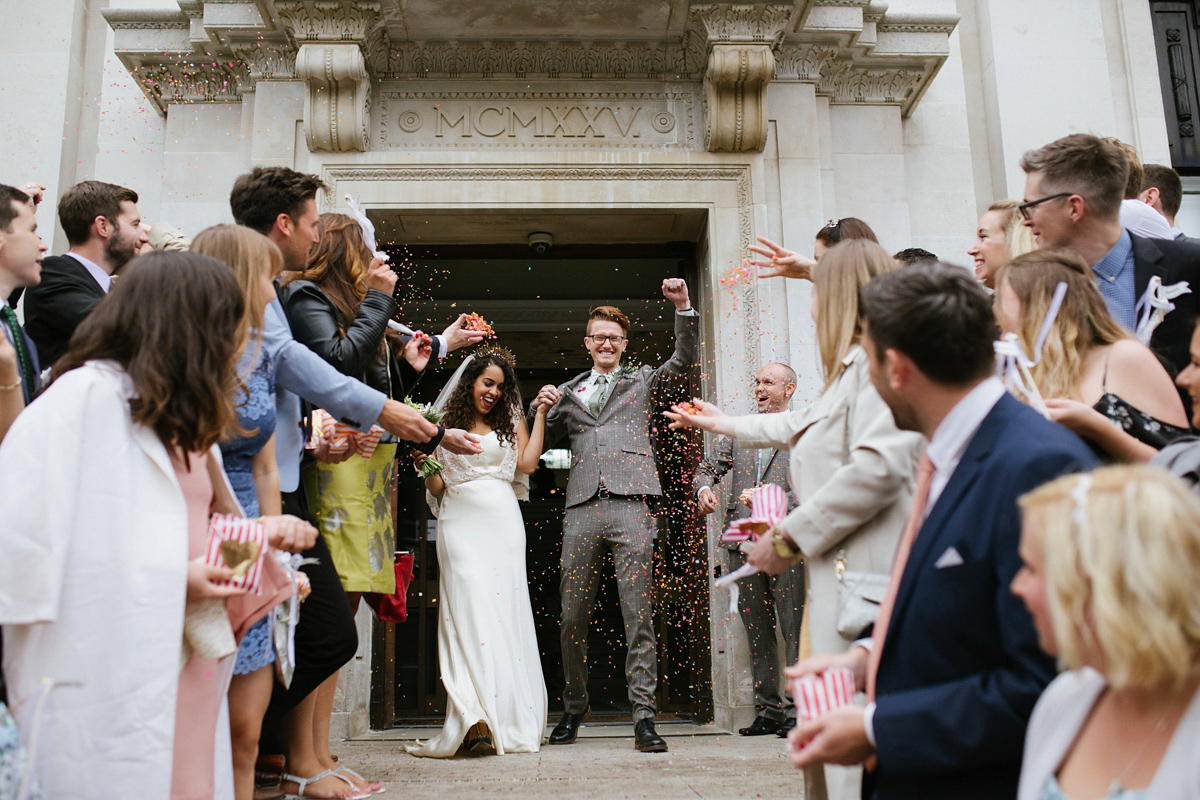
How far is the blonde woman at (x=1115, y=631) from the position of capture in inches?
54.8

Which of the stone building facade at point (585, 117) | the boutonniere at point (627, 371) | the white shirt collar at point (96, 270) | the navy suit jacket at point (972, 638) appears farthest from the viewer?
the stone building facade at point (585, 117)

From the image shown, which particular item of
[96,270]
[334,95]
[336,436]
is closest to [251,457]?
[336,436]

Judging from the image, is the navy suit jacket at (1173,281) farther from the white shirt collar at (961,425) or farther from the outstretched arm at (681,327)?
the outstretched arm at (681,327)

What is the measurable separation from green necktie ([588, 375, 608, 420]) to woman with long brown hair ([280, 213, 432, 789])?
173cm

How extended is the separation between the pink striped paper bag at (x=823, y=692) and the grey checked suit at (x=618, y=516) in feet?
11.6

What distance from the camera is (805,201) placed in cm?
668

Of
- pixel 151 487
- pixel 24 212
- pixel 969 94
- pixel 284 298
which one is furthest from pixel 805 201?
pixel 151 487

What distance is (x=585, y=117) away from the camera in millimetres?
6828

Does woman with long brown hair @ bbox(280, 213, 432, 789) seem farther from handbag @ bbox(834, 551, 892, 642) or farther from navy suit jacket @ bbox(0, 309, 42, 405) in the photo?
handbag @ bbox(834, 551, 892, 642)

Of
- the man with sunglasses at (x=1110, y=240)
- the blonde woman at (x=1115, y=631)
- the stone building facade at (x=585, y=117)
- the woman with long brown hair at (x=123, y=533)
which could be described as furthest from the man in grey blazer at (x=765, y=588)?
the blonde woman at (x=1115, y=631)

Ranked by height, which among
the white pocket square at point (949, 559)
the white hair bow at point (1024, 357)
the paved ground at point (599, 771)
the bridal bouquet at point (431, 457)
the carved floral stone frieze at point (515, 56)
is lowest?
the paved ground at point (599, 771)

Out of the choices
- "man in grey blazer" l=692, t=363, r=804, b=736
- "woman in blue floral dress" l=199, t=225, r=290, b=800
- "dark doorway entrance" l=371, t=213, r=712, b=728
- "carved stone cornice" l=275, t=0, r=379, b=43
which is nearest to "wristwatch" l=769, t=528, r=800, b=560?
"woman in blue floral dress" l=199, t=225, r=290, b=800

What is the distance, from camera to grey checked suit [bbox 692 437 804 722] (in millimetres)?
5965

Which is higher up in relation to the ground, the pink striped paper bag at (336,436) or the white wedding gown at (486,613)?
the pink striped paper bag at (336,436)
